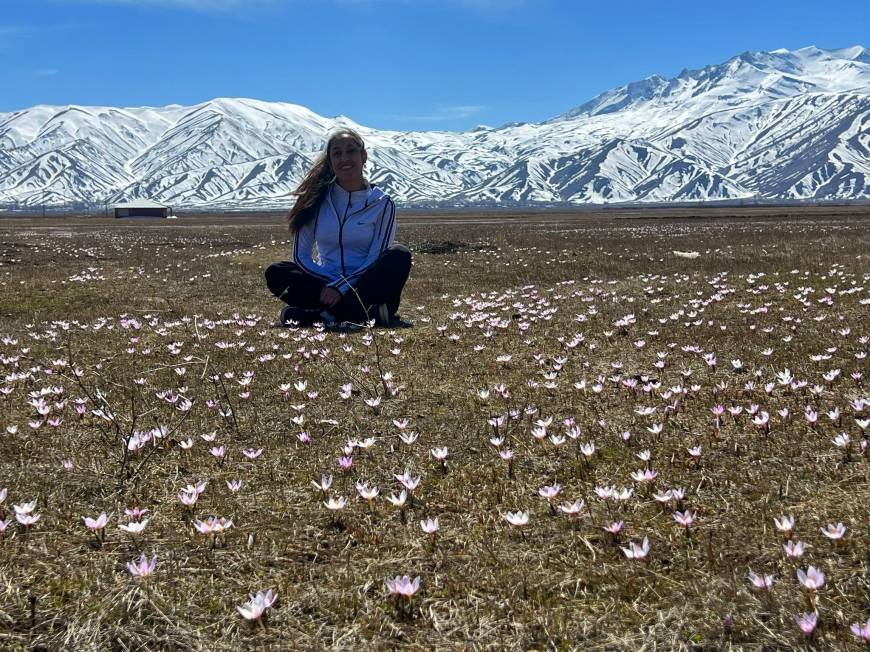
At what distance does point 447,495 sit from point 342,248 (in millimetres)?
7290

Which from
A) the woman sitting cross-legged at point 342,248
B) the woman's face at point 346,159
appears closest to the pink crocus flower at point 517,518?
the woman sitting cross-legged at point 342,248

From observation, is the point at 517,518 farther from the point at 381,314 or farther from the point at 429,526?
the point at 381,314

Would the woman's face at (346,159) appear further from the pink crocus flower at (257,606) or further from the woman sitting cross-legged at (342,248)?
the pink crocus flower at (257,606)

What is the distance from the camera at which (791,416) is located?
4.84m

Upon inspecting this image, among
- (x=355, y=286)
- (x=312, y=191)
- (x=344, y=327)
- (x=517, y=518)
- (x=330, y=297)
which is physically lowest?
(x=344, y=327)

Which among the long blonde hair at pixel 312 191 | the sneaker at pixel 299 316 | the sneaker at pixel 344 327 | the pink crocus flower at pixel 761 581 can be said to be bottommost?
the sneaker at pixel 344 327

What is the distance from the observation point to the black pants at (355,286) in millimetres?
10141

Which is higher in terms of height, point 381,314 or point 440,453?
point 440,453

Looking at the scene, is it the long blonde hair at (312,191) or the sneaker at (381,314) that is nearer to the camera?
the sneaker at (381,314)

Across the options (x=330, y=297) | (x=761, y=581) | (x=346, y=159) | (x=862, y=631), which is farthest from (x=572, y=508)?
(x=346, y=159)

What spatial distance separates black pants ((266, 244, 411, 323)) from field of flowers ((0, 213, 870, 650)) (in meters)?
1.63

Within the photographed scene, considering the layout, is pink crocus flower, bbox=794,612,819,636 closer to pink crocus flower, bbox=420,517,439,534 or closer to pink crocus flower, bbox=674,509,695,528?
pink crocus flower, bbox=674,509,695,528

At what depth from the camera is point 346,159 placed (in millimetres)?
10078

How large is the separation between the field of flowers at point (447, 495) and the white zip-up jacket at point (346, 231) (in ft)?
7.28
